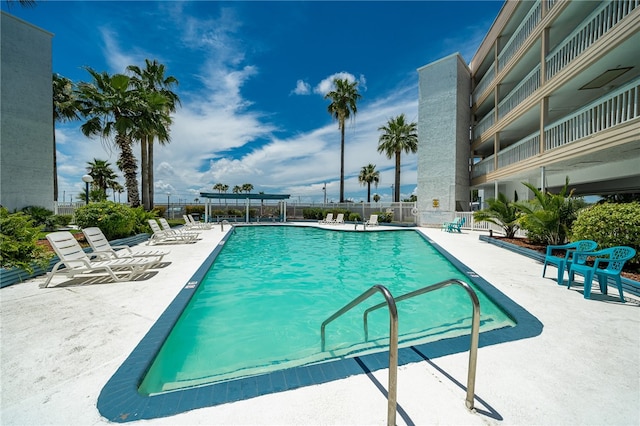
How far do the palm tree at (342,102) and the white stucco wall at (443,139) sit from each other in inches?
289

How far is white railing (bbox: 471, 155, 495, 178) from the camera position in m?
17.7

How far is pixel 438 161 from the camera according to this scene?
20281 mm

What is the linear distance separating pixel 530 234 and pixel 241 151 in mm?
30180

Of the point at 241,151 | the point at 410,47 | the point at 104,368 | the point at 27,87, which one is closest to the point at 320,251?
the point at 104,368

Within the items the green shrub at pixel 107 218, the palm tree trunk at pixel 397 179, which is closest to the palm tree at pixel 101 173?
the green shrub at pixel 107 218

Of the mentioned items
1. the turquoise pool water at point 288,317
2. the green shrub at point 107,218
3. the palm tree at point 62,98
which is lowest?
the turquoise pool water at point 288,317

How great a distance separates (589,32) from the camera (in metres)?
9.50

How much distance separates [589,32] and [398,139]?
15.9 metres

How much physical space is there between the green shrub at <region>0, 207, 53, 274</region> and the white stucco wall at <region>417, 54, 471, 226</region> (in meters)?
20.4

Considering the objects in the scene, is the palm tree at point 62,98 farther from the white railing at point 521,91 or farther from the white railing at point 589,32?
the white railing at point 589,32

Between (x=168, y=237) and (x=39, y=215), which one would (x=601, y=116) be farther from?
(x=39, y=215)

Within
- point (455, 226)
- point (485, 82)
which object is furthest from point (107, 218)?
point (485, 82)

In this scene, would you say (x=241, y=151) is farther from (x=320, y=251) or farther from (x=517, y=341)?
(x=517, y=341)

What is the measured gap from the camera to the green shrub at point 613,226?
529 cm
